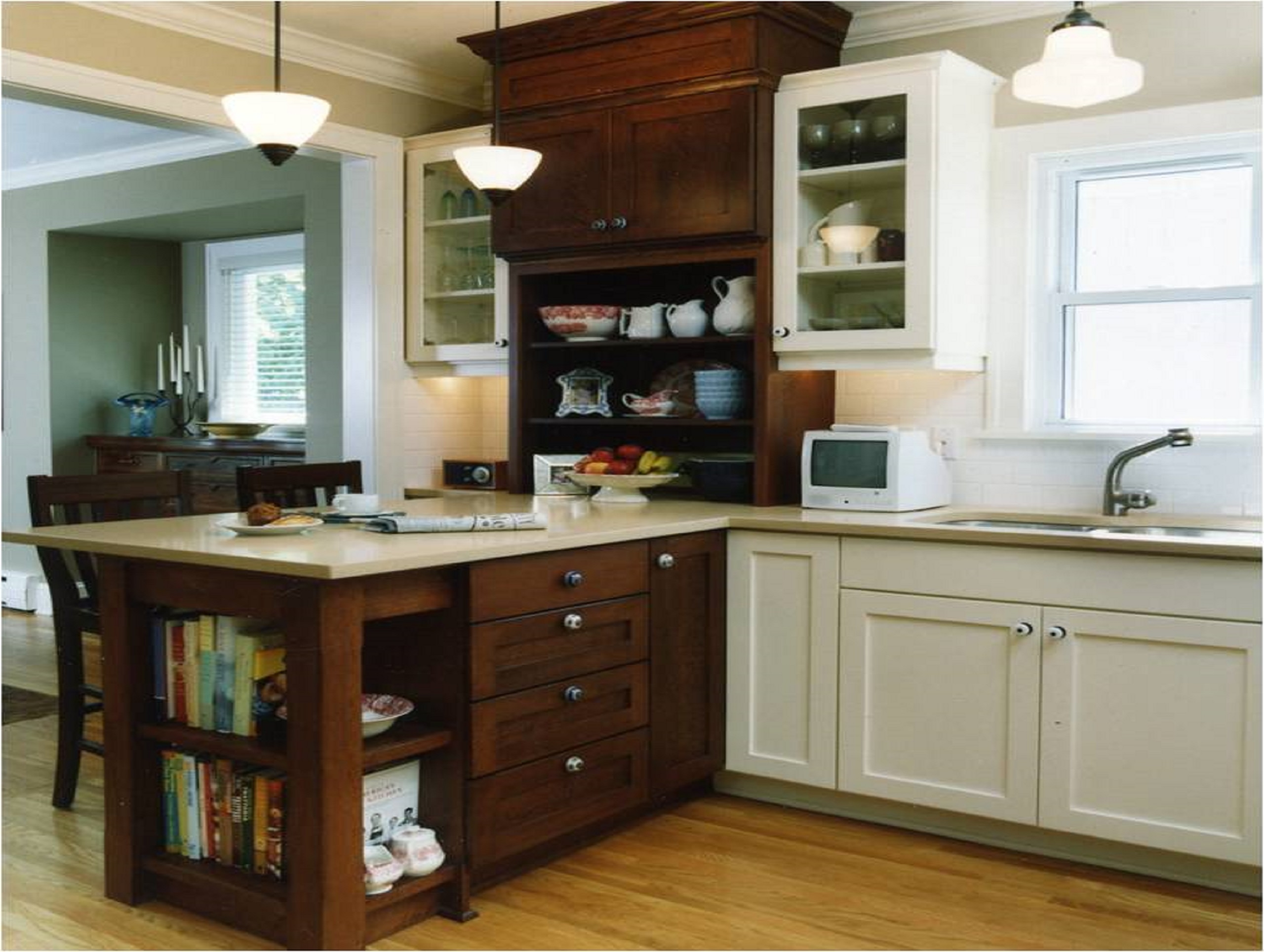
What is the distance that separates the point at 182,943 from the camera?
266cm

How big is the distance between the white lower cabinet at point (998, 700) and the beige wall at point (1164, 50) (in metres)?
1.40

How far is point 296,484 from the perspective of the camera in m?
3.94

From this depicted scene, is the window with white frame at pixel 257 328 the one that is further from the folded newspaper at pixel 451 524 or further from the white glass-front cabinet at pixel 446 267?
the folded newspaper at pixel 451 524

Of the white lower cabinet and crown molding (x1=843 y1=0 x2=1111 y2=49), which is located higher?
crown molding (x1=843 y1=0 x2=1111 y2=49)

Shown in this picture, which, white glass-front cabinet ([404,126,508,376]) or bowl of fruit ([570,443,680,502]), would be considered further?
white glass-front cabinet ([404,126,508,376])

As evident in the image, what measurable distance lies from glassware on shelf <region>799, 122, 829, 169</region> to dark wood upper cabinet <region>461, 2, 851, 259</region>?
10 cm

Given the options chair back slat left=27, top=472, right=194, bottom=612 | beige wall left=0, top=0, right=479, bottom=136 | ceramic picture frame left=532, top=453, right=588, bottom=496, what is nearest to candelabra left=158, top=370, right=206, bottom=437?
beige wall left=0, top=0, right=479, bottom=136

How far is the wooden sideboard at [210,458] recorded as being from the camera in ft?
19.6

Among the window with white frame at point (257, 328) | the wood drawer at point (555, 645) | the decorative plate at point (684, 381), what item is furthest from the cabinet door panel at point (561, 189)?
the window with white frame at point (257, 328)

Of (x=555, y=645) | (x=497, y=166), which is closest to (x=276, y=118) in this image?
(x=497, y=166)

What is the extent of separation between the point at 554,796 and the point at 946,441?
1699 millimetres

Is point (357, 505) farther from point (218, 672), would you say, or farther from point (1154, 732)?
point (1154, 732)

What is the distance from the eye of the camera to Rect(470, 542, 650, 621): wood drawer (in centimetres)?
279

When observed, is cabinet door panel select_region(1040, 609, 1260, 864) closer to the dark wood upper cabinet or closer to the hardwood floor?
the hardwood floor
